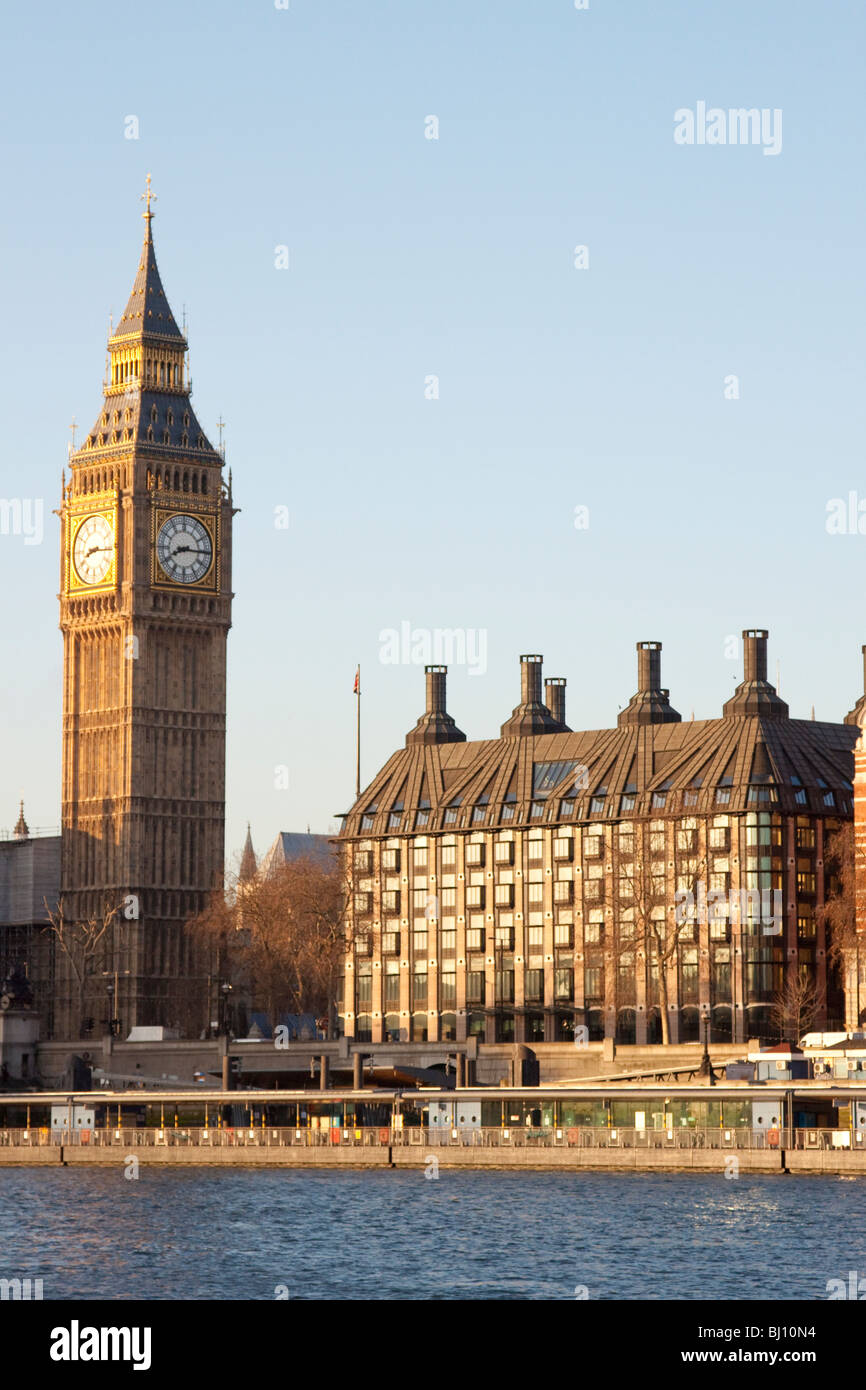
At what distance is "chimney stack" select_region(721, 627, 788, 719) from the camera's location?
190250 millimetres

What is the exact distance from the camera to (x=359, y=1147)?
140 metres

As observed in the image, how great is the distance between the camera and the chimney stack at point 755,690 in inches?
7490

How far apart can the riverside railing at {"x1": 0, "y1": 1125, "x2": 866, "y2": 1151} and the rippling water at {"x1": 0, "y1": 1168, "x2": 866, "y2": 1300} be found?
2.82 metres

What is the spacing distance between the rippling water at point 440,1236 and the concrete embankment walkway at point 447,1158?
1.72 metres

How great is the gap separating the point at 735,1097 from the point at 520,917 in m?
68.6

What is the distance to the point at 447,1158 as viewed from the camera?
446 ft

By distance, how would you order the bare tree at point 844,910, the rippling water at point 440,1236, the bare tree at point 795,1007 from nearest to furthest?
1. the rippling water at point 440,1236
2. the bare tree at point 844,910
3. the bare tree at point 795,1007

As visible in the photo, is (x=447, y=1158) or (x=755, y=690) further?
(x=755, y=690)

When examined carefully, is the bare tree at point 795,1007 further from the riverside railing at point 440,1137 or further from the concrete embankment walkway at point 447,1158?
the concrete embankment walkway at point 447,1158

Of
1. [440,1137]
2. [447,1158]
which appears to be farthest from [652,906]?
[447,1158]

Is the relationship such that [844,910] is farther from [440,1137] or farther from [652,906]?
[440,1137]

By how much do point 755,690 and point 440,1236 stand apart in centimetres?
9630

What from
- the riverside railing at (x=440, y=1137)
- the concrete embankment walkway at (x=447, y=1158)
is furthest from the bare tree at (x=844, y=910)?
the concrete embankment walkway at (x=447, y=1158)
